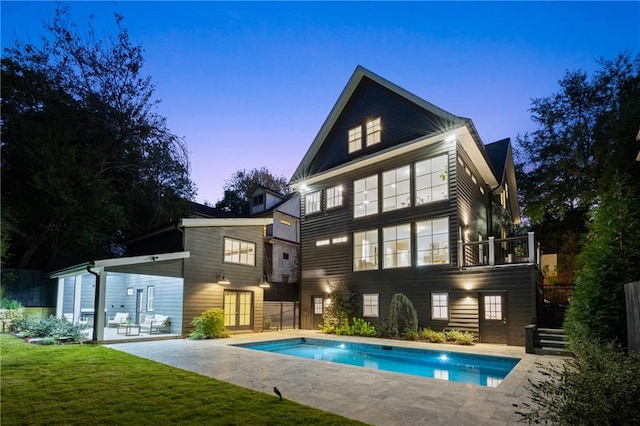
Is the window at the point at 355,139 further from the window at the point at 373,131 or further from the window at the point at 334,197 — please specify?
the window at the point at 334,197

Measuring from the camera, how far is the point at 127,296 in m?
16.7

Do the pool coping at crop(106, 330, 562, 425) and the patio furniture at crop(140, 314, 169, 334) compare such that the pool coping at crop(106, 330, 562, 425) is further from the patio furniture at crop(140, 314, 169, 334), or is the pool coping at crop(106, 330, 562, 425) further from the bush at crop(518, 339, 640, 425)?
the patio furniture at crop(140, 314, 169, 334)

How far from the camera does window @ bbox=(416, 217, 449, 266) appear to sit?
13.1 m

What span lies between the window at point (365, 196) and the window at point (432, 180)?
1893mm

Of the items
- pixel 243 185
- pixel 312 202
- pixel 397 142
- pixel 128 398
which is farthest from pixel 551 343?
pixel 243 185

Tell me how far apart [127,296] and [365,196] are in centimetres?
1145

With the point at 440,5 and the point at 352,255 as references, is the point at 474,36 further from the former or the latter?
the point at 352,255

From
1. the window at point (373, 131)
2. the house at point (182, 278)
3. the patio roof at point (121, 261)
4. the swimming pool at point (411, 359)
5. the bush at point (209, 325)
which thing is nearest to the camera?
the swimming pool at point (411, 359)

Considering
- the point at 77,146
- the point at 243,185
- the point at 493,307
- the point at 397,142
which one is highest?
the point at 243,185

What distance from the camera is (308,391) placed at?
581cm

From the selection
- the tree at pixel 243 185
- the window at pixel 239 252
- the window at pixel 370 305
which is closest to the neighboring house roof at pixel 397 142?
the window at pixel 239 252

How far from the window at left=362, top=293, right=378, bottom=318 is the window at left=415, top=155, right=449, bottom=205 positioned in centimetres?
408

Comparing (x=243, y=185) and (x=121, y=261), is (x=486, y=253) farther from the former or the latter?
(x=243, y=185)

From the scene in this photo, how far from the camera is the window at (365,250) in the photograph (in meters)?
15.0
